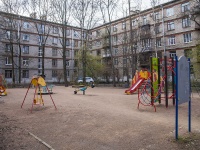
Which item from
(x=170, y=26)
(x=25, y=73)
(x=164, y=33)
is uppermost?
(x=170, y=26)

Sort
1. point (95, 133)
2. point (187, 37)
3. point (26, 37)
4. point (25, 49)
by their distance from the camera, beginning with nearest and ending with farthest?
point (95, 133)
point (187, 37)
point (25, 49)
point (26, 37)

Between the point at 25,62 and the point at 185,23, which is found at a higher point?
the point at 185,23

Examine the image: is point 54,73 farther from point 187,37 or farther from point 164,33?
point 187,37

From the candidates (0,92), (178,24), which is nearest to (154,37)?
(178,24)

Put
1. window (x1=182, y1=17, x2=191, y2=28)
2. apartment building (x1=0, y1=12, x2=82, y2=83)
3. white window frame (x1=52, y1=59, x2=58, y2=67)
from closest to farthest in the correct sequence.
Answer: window (x1=182, y1=17, x2=191, y2=28)
apartment building (x1=0, y1=12, x2=82, y2=83)
white window frame (x1=52, y1=59, x2=58, y2=67)

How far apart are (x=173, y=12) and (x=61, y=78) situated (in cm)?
2699

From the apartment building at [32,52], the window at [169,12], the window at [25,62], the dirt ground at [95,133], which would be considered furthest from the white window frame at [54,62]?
the dirt ground at [95,133]

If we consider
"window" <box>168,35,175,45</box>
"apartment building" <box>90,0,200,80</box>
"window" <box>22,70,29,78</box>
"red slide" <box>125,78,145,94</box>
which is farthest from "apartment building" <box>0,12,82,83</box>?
"red slide" <box>125,78,145,94</box>

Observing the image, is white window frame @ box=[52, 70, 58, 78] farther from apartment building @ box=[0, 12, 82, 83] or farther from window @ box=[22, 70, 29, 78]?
window @ box=[22, 70, 29, 78]

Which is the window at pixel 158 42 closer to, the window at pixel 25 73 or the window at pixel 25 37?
the window at pixel 25 37

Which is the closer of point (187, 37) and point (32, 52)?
point (187, 37)

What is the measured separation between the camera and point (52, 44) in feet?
160

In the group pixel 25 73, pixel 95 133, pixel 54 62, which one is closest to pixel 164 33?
pixel 54 62

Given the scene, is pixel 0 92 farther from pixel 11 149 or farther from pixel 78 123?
pixel 11 149
